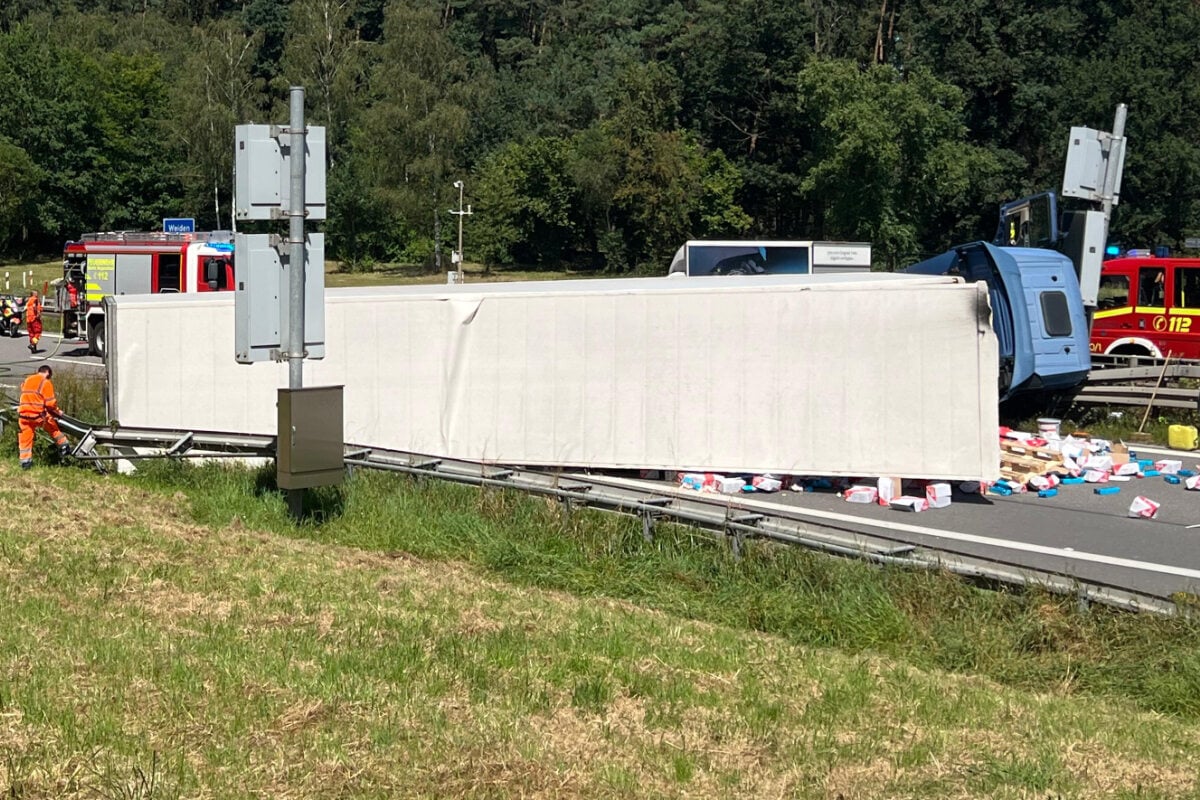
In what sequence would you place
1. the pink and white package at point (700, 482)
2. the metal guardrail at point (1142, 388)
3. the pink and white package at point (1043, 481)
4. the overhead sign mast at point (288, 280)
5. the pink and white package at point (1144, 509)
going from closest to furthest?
the overhead sign mast at point (288, 280), the pink and white package at point (1144, 509), the pink and white package at point (700, 482), the pink and white package at point (1043, 481), the metal guardrail at point (1142, 388)

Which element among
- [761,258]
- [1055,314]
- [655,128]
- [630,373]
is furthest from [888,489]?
[655,128]

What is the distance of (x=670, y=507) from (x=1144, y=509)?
19.1 feet

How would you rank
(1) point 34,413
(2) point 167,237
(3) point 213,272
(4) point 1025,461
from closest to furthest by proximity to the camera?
(1) point 34,413
(4) point 1025,461
(3) point 213,272
(2) point 167,237

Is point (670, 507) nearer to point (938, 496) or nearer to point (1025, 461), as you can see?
point (938, 496)

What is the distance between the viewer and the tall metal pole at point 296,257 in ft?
38.5

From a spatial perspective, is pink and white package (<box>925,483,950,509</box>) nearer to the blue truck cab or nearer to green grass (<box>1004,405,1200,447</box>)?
the blue truck cab

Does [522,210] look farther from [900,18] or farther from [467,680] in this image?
[467,680]

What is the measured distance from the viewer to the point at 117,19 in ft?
363

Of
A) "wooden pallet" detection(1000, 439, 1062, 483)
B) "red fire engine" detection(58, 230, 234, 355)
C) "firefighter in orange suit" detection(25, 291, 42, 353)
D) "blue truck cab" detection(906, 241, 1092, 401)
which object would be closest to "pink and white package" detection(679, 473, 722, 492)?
"wooden pallet" detection(1000, 439, 1062, 483)

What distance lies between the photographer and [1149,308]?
24.1 metres

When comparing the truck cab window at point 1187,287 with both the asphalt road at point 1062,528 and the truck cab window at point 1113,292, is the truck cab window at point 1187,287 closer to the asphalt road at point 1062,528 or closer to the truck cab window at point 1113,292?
the truck cab window at point 1113,292

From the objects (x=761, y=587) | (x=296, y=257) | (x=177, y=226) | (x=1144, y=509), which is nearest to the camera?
(x=761, y=587)

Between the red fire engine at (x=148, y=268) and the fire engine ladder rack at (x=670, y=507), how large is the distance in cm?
1887

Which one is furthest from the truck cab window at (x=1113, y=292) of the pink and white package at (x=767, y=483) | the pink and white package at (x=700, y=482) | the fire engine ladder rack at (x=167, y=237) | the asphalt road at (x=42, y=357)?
the fire engine ladder rack at (x=167, y=237)
